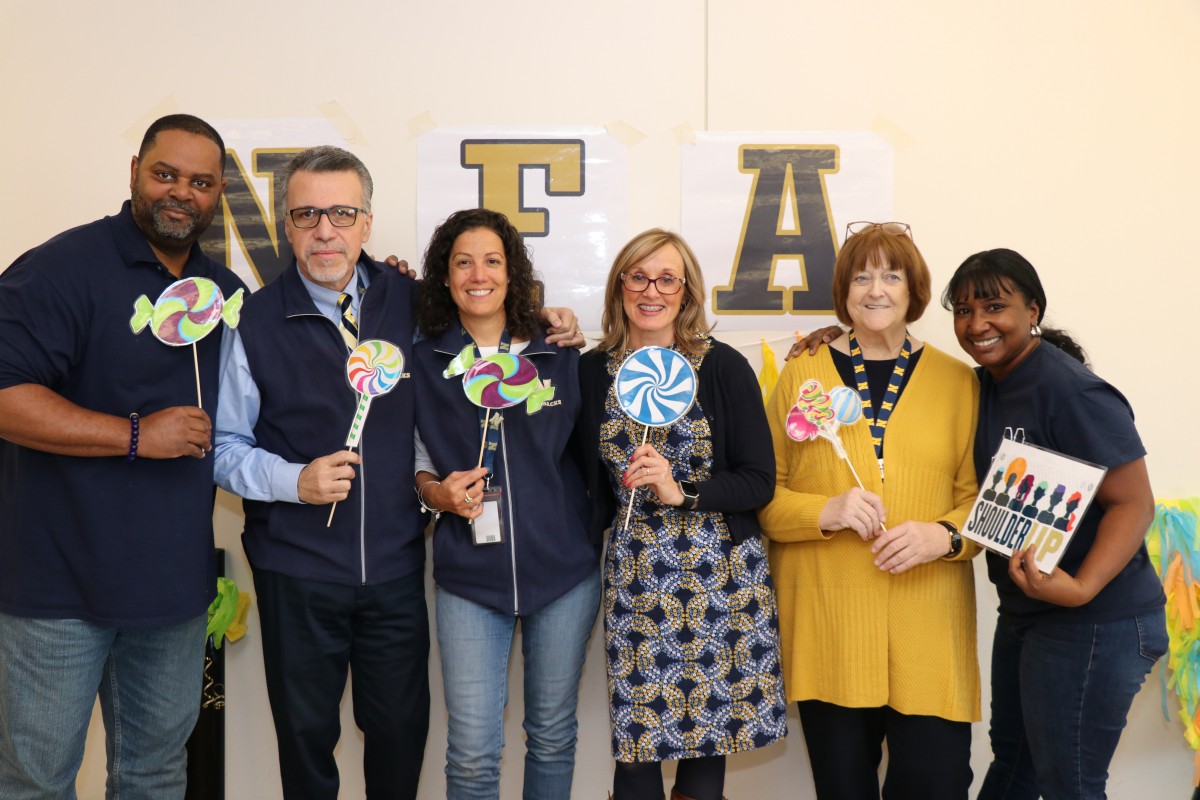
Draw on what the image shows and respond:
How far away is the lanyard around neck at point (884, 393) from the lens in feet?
7.60

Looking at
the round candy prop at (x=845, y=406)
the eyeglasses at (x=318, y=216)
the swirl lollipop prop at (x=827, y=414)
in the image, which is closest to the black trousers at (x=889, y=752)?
the swirl lollipop prop at (x=827, y=414)

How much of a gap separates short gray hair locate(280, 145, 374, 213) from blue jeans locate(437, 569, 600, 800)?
1.20 m

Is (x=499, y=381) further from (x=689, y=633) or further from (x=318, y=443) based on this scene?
(x=689, y=633)

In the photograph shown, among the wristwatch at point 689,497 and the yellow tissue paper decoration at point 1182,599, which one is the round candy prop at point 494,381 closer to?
the wristwatch at point 689,497

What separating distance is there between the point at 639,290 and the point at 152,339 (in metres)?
1.27

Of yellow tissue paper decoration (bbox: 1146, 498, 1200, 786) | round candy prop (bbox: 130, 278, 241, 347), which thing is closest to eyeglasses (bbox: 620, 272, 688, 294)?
round candy prop (bbox: 130, 278, 241, 347)

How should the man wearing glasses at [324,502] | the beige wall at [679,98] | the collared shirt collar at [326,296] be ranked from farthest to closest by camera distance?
1. the beige wall at [679,98]
2. the collared shirt collar at [326,296]
3. the man wearing glasses at [324,502]

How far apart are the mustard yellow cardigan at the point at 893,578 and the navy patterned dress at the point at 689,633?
0.10m

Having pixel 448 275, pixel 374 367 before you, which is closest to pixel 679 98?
pixel 448 275

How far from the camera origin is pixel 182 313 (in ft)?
7.04

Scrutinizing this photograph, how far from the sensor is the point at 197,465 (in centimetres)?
225

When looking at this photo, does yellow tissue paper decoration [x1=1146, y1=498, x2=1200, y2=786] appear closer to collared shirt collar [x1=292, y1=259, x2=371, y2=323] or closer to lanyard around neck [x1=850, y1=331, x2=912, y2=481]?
lanyard around neck [x1=850, y1=331, x2=912, y2=481]

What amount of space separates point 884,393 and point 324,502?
Result: 1530mm

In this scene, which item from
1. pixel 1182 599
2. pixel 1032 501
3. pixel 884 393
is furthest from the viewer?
pixel 1182 599
